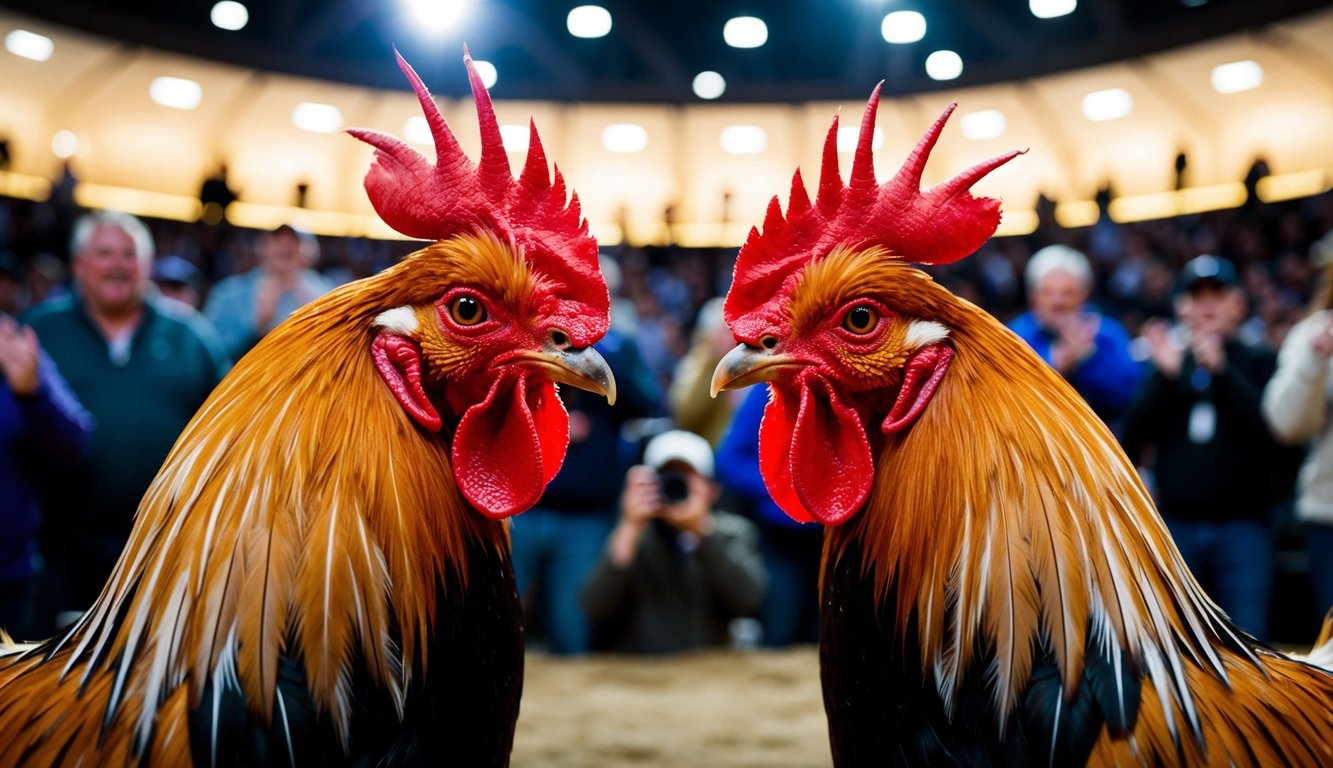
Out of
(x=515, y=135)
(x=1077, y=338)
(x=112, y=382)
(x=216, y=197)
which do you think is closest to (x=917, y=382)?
(x=1077, y=338)

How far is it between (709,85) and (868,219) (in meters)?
15.2

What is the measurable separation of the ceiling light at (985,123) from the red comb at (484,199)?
50.1 feet

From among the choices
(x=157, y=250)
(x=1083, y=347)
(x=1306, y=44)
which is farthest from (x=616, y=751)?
(x=1306, y=44)

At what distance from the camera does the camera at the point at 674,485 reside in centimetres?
433

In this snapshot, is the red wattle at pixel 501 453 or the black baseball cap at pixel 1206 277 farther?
the black baseball cap at pixel 1206 277

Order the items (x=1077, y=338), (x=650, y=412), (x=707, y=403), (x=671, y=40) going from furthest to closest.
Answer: (x=671, y=40)
(x=707, y=403)
(x=650, y=412)
(x=1077, y=338)

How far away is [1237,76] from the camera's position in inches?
571

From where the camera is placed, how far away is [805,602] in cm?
478

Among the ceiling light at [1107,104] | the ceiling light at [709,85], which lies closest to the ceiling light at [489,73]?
the ceiling light at [709,85]

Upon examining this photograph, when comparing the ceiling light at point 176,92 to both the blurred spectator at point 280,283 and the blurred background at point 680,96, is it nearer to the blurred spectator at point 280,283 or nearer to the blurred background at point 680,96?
the blurred background at point 680,96

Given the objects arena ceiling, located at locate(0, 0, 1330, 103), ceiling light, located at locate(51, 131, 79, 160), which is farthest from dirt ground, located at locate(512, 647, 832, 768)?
ceiling light, located at locate(51, 131, 79, 160)

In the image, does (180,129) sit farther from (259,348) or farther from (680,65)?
(259,348)

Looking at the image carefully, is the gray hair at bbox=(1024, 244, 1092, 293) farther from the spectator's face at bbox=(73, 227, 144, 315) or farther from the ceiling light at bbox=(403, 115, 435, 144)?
the ceiling light at bbox=(403, 115, 435, 144)

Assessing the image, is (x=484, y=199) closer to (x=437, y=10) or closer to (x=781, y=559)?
(x=781, y=559)
